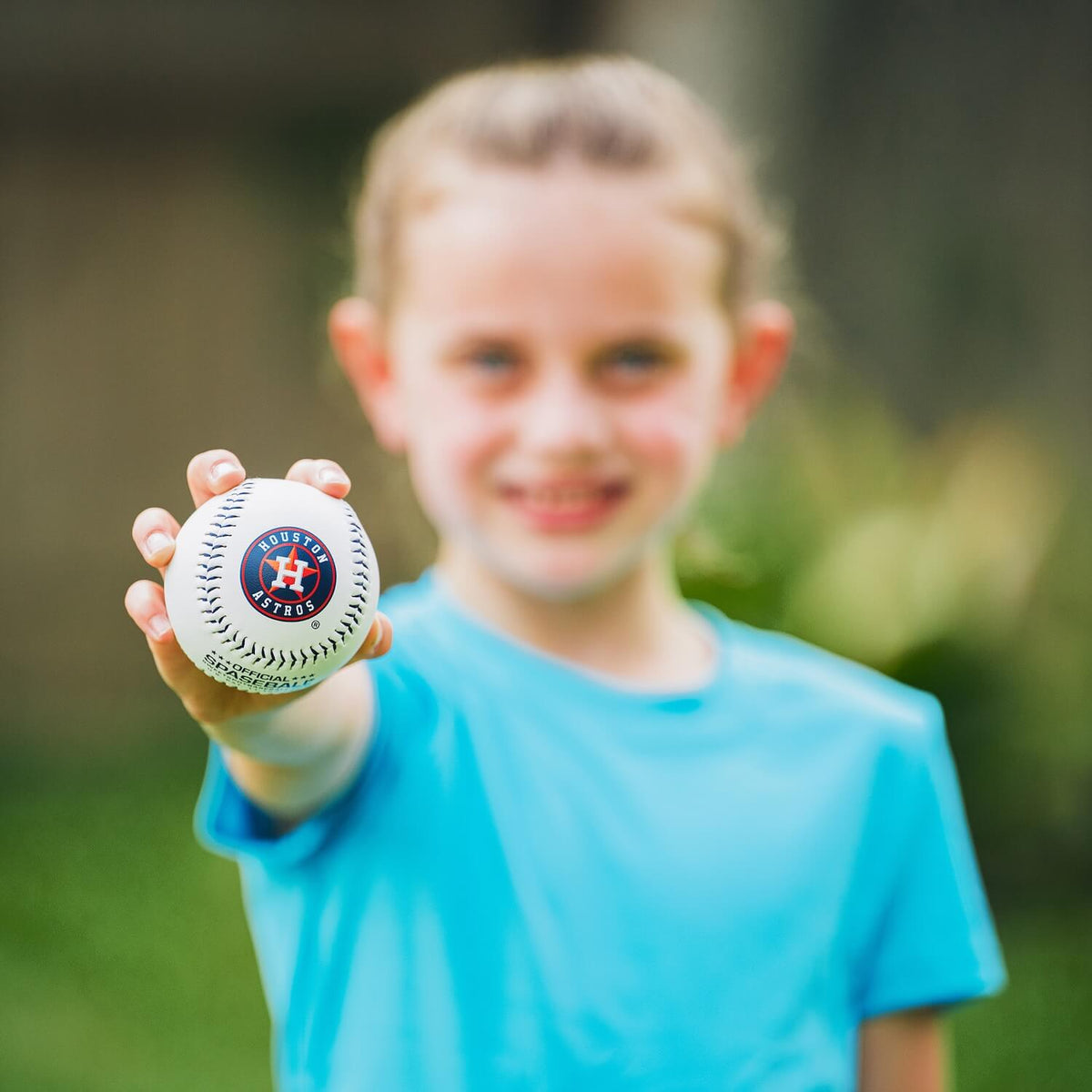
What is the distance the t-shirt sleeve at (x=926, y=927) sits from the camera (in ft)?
6.38

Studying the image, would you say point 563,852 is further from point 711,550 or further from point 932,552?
point 932,552

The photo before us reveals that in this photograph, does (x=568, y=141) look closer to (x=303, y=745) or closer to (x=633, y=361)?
(x=633, y=361)

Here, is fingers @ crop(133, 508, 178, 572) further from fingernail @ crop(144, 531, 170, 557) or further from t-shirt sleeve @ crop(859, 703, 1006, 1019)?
t-shirt sleeve @ crop(859, 703, 1006, 1019)

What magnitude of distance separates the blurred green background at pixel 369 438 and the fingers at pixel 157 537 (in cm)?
143

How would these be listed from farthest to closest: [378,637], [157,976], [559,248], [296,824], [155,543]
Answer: [157,976] < [559,248] < [296,824] < [378,637] < [155,543]

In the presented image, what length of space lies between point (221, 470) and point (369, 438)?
6596 millimetres

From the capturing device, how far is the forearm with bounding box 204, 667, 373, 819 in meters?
1.46

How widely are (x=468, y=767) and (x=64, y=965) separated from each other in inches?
133

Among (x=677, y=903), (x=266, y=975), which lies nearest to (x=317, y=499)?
(x=677, y=903)

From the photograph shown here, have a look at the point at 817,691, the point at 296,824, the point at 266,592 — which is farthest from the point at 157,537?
the point at 817,691

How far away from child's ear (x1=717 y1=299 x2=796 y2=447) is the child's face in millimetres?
175

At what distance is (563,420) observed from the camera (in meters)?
1.81

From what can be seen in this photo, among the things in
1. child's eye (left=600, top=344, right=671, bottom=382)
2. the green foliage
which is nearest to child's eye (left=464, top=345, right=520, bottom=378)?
child's eye (left=600, top=344, right=671, bottom=382)

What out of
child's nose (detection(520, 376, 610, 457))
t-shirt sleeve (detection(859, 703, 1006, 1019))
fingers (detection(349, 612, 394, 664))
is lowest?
t-shirt sleeve (detection(859, 703, 1006, 1019))
